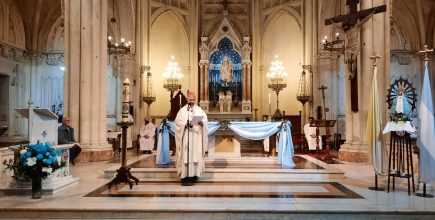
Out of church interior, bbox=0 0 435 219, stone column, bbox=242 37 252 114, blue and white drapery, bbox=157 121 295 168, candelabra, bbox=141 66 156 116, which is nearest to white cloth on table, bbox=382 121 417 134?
church interior, bbox=0 0 435 219

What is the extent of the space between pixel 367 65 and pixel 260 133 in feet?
11.2

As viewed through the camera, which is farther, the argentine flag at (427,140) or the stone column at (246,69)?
the stone column at (246,69)

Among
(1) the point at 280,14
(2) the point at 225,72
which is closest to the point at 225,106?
(2) the point at 225,72

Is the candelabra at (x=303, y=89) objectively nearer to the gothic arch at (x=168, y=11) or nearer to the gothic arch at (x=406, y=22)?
the gothic arch at (x=406, y=22)

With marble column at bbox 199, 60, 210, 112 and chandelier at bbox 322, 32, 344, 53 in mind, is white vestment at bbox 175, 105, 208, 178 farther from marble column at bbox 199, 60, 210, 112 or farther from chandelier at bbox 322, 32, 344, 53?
marble column at bbox 199, 60, 210, 112

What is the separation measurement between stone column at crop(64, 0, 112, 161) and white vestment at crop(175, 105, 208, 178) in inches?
164

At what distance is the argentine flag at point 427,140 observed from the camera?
6.66m

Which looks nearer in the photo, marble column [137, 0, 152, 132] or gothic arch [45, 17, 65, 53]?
marble column [137, 0, 152, 132]

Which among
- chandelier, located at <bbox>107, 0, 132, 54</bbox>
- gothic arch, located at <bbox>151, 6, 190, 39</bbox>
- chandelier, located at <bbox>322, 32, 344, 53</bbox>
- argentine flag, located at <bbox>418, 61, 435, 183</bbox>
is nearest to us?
argentine flag, located at <bbox>418, 61, 435, 183</bbox>

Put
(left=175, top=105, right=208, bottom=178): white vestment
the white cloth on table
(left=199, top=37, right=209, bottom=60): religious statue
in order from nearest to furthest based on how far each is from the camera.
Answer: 1. the white cloth on table
2. (left=175, top=105, right=208, bottom=178): white vestment
3. (left=199, top=37, right=209, bottom=60): religious statue

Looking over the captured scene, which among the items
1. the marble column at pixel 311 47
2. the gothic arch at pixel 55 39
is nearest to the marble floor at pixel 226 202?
the marble column at pixel 311 47

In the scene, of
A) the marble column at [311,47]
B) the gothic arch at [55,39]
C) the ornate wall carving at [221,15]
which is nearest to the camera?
the marble column at [311,47]

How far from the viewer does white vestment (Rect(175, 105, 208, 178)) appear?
7801mm

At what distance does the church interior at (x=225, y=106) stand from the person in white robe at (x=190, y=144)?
0.88ft
